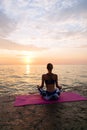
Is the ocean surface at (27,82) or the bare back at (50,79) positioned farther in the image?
the ocean surface at (27,82)

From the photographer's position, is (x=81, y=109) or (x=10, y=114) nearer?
(x=10, y=114)

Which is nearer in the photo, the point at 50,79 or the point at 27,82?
the point at 50,79

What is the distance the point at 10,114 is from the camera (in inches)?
258

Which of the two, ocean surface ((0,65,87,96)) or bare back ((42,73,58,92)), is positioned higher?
bare back ((42,73,58,92))

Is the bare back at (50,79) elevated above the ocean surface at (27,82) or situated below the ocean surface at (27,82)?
above

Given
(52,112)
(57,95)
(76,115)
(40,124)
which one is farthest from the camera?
(57,95)

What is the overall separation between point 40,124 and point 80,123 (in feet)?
4.53

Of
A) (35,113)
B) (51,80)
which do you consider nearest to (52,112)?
(35,113)

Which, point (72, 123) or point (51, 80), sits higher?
point (51, 80)

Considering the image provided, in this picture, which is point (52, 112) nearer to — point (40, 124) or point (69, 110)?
point (69, 110)

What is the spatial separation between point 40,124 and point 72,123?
1.11m

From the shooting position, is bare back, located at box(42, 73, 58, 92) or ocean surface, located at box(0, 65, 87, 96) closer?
bare back, located at box(42, 73, 58, 92)

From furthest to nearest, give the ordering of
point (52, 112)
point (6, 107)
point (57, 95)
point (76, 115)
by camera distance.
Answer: point (57, 95) < point (6, 107) < point (52, 112) < point (76, 115)

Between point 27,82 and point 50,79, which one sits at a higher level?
point 50,79
